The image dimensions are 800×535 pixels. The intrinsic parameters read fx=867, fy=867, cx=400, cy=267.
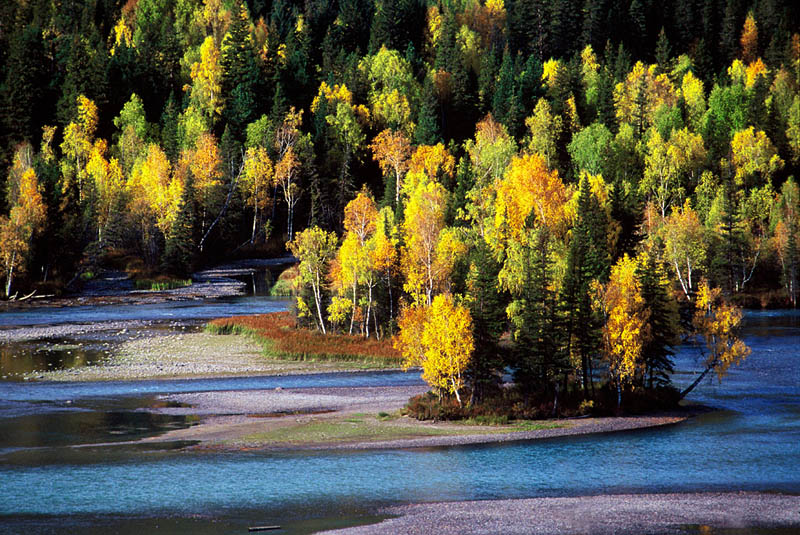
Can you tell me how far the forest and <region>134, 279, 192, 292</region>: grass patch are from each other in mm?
5351

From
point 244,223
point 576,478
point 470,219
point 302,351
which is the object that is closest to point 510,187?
point 470,219

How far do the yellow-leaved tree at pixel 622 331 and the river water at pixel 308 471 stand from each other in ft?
17.0

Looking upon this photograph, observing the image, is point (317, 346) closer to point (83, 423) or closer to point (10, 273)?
point (83, 423)

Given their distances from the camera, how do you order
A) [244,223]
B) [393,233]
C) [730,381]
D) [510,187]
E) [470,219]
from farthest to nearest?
1. [244,223]
2. [470,219]
3. [510,187]
4. [393,233]
5. [730,381]

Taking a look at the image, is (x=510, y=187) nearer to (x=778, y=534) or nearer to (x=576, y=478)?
(x=576, y=478)

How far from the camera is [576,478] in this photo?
42.9 meters

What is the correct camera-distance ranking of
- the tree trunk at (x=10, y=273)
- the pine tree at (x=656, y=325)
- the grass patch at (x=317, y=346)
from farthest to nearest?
the tree trunk at (x=10, y=273), the grass patch at (x=317, y=346), the pine tree at (x=656, y=325)

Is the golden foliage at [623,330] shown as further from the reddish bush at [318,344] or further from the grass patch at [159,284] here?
the grass patch at [159,284]

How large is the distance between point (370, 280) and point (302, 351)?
28.8 feet

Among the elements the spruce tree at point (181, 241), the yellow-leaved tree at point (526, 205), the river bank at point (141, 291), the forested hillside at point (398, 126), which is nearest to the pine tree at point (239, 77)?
the forested hillside at point (398, 126)

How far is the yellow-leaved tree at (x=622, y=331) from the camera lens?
56031 mm

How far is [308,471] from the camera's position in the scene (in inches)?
1750

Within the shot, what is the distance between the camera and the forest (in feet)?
198

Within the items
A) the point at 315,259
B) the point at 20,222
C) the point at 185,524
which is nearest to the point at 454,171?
the point at 315,259
